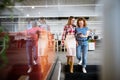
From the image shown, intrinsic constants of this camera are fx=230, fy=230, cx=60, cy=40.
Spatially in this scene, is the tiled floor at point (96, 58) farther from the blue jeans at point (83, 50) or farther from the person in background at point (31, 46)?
the person in background at point (31, 46)

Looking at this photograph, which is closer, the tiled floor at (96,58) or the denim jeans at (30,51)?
the tiled floor at (96,58)

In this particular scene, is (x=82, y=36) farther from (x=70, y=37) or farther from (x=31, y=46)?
(x=31, y=46)

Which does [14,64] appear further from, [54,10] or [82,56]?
[54,10]

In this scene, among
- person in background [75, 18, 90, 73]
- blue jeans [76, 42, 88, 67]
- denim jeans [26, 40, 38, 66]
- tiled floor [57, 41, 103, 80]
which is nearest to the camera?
tiled floor [57, 41, 103, 80]

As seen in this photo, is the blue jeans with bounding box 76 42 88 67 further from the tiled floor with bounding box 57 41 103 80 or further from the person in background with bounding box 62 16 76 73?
the tiled floor with bounding box 57 41 103 80

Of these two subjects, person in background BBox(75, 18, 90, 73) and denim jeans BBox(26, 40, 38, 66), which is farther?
person in background BBox(75, 18, 90, 73)

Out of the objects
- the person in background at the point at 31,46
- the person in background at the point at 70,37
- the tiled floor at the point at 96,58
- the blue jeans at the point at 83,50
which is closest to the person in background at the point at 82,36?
the blue jeans at the point at 83,50

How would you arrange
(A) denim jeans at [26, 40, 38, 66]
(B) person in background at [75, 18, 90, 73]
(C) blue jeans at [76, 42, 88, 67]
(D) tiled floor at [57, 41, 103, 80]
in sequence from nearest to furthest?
(D) tiled floor at [57, 41, 103, 80], (A) denim jeans at [26, 40, 38, 66], (B) person in background at [75, 18, 90, 73], (C) blue jeans at [76, 42, 88, 67]

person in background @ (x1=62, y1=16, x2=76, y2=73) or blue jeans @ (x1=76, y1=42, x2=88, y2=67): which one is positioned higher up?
person in background @ (x1=62, y1=16, x2=76, y2=73)

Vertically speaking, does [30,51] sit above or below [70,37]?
below

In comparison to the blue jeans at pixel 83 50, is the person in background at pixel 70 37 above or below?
above

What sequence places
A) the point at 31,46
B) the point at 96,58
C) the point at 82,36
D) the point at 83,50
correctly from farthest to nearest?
the point at 83,50, the point at 82,36, the point at 31,46, the point at 96,58

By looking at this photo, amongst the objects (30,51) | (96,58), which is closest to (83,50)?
(30,51)

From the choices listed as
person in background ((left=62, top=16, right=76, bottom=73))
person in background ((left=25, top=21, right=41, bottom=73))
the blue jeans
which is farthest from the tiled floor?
person in background ((left=25, top=21, right=41, bottom=73))
